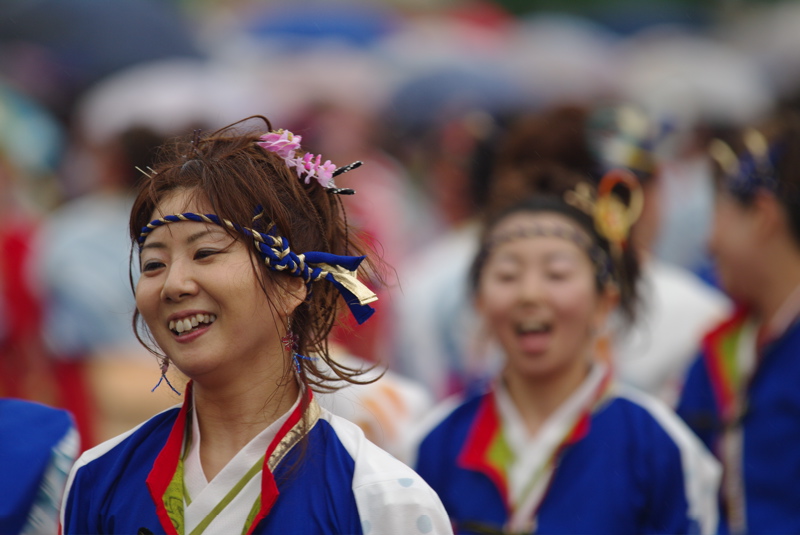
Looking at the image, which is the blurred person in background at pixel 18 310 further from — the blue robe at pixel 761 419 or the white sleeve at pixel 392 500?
the white sleeve at pixel 392 500

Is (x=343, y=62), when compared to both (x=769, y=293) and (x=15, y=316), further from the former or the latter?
(x=769, y=293)

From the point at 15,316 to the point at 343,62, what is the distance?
691 cm

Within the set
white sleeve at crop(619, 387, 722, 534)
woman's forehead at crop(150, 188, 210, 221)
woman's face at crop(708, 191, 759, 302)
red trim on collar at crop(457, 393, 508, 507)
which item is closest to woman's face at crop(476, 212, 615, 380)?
red trim on collar at crop(457, 393, 508, 507)

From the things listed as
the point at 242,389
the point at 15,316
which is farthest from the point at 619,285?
the point at 15,316

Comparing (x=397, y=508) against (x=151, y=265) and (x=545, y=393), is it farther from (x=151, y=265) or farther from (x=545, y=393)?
(x=545, y=393)

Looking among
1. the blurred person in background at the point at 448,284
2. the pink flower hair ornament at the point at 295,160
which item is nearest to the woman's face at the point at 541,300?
the blurred person in background at the point at 448,284

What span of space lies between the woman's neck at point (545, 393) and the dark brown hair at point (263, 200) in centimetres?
137

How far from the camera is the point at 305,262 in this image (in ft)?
8.30

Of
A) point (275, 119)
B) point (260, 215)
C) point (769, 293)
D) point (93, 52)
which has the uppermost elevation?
point (93, 52)

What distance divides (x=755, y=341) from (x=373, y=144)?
6.01m

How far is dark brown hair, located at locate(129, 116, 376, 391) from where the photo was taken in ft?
8.20

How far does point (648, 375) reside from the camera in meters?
4.91

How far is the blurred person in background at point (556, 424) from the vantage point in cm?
364

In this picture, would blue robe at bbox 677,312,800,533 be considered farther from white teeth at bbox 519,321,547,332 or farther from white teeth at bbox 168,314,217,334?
white teeth at bbox 168,314,217,334
